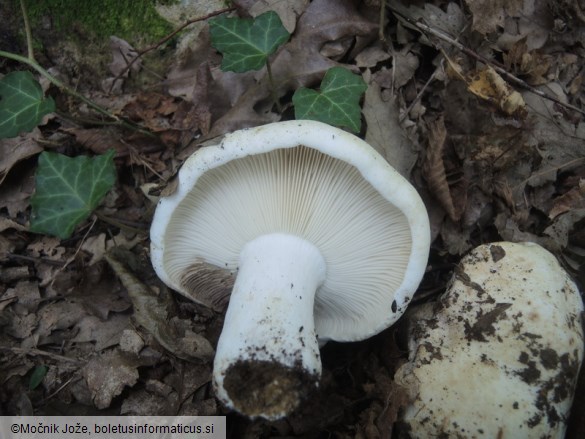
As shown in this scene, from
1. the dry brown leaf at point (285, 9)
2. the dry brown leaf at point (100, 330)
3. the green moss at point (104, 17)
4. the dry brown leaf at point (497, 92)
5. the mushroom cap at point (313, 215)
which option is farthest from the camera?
the green moss at point (104, 17)

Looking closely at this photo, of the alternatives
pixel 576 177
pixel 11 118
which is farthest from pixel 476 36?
pixel 11 118

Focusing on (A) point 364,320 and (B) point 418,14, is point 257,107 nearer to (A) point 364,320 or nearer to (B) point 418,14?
(B) point 418,14

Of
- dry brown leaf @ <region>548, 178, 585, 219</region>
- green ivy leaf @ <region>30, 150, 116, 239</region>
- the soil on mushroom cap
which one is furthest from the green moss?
dry brown leaf @ <region>548, 178, 585, 219</region>

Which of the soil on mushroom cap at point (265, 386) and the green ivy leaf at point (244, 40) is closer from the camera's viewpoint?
the soil on mushroom cap at point (265, 386)

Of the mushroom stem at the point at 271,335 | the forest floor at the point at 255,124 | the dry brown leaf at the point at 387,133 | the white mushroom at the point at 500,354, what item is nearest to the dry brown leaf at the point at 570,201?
the forest floor at the point at 255,124

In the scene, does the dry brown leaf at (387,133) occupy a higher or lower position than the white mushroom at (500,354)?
higher

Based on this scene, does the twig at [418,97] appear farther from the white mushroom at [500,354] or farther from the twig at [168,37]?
the twig at [168,37]

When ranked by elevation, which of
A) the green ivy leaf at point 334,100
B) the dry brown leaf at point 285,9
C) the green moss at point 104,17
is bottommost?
the green ivy leaf at point 334,100
